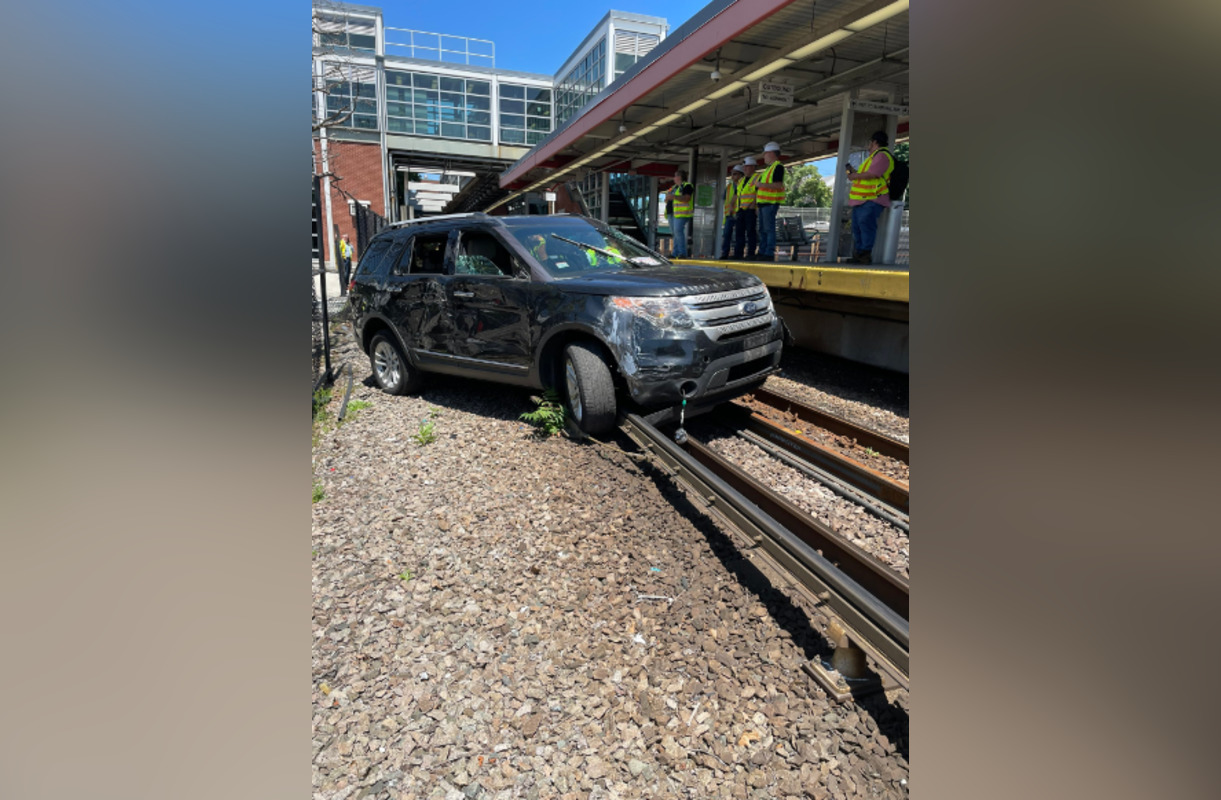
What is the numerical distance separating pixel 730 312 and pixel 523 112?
117 feet

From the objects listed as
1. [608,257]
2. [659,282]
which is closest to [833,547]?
[659,282]

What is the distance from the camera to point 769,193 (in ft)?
38.1

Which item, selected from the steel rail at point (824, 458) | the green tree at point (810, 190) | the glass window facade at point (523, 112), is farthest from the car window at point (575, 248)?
the green tree at point (810, 190)

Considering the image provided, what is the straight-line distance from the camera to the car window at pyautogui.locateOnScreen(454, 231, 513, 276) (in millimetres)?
6078

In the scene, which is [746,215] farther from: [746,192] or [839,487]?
[839,487]

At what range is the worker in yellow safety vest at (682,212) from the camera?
606 inches

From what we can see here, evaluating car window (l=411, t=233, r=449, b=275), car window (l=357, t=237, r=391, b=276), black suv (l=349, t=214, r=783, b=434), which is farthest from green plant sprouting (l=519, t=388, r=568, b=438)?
car window (l=357, t=237, r=391, b=276)

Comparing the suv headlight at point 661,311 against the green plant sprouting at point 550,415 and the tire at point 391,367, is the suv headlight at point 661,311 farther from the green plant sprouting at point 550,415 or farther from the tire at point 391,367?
the tire at point 391,367

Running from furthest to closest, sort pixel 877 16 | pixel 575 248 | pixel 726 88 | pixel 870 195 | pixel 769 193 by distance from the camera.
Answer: pixel 769 193
pixel 726 88
pixel 870 195
pixel 877 16
pixel 575 248

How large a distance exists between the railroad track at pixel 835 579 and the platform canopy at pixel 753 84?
19.2ft

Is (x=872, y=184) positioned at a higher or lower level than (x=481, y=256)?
higher

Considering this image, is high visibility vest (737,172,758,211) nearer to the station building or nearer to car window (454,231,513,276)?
car window (454,231,513,276)
